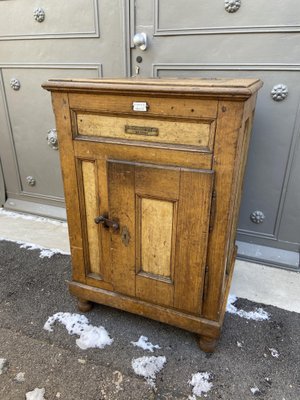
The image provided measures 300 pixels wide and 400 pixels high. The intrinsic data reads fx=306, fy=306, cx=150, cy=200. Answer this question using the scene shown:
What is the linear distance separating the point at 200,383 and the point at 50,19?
6.52 ft

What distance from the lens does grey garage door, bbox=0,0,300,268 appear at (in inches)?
56.0

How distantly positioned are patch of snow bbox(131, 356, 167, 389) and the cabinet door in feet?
0.70

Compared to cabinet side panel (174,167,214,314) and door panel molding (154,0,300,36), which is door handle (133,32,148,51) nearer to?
door panel molding (154,0,300,36)

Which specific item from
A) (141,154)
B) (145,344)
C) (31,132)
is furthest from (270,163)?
(31,132)

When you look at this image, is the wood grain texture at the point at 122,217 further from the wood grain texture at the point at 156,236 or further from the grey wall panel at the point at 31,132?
the grey wall panel at the point at 31,132

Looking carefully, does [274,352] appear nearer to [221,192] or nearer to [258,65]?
[221,192]

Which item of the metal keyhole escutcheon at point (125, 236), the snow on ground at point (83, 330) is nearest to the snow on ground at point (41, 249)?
the snow on ground at point (83, 330)

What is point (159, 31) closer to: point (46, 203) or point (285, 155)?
point (285, 155)

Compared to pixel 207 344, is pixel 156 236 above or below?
above

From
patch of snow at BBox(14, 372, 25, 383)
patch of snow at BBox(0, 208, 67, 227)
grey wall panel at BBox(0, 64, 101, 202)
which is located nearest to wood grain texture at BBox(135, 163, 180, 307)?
patch of snow at BBox(14, 372, 25, 383)

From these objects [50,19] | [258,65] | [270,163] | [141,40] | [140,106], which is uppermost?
[50,19]

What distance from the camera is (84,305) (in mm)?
1414

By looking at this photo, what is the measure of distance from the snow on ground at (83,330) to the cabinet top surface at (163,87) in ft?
3.21

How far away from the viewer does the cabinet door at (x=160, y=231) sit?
3.38 feet
